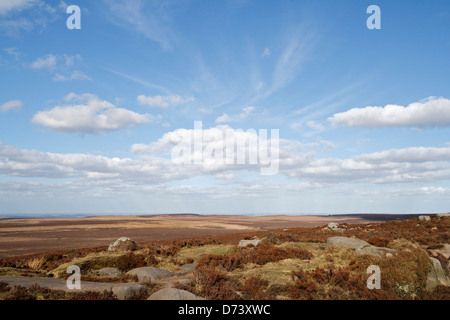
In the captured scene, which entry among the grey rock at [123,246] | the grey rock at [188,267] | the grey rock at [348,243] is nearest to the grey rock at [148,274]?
the grey rock at [188,267]

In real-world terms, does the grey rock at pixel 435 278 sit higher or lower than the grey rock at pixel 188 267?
higher

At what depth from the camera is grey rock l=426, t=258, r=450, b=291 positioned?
11.7 meters

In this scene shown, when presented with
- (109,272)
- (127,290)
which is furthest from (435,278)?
(109,272)

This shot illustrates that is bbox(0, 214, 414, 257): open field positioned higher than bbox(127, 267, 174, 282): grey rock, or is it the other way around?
bbox(127, 267, 174, 282): grey rock

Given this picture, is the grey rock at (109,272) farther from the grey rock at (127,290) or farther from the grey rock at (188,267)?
the grey rock at (127,290)

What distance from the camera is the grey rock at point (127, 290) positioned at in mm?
9516

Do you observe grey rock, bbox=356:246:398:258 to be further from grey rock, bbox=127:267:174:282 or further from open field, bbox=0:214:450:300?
grey rock, bbox=127:267:174:282

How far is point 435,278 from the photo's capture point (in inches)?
475

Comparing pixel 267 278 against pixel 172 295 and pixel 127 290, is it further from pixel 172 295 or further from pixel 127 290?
pixel 127 290

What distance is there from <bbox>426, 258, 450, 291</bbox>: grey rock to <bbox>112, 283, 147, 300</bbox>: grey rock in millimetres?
11831

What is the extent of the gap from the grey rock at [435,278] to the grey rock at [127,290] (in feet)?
38.8

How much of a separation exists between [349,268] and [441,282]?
13.3 ft

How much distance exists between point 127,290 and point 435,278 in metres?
13.1

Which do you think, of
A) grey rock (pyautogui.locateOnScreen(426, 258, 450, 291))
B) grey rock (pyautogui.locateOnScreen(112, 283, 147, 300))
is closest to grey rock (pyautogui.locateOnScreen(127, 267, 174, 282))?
grey rock (pyautogui.locateOnScreen(112, 283, 147, 300))
